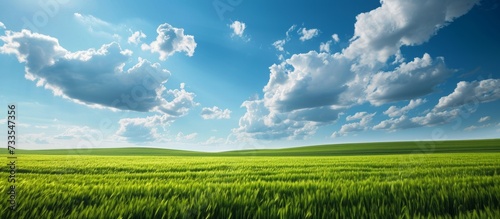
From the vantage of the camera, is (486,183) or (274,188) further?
(486,183)

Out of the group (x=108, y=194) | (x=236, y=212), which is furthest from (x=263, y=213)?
(x=108, y=194)

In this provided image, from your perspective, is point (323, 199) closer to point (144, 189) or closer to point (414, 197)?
point (414, 197)

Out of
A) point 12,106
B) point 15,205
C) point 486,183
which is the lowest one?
point 486,183

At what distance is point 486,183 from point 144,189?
723cm

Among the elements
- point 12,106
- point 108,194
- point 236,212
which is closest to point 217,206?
point 236,212

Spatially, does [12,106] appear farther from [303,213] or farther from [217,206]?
[303,213]

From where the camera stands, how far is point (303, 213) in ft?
11.2

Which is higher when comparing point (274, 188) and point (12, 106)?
point (12, 106)

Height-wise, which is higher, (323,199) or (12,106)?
(12,106)

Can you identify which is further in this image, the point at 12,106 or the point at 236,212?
the point at 12,106

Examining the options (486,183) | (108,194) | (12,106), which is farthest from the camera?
(486,183)

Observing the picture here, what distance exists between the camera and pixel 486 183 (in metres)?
5.79

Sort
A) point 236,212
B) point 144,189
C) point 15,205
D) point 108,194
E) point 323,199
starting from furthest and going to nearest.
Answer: point 144,189
point 108,194
point 323,199
point 236,212
point 15,205

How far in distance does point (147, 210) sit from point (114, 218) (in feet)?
1.37
